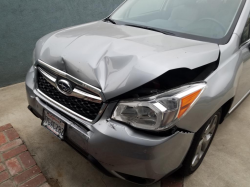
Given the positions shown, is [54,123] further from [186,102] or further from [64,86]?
Answer: [186,102]

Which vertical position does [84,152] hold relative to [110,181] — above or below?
above

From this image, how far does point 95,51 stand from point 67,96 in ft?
1.28

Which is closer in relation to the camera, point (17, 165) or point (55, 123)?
point (55, 123)

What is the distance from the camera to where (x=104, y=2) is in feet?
14.6

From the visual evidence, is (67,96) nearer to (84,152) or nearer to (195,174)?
(84,152)

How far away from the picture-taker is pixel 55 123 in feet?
5.60

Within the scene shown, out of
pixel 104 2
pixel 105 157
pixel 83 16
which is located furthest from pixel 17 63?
pixel 105 157

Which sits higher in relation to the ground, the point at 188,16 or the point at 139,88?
the point at 188,16

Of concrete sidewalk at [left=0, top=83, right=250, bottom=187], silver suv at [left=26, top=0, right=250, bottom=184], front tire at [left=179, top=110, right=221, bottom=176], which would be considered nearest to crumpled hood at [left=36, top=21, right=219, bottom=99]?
silver suv at [left=26, top=0, right=250, bottom=184]

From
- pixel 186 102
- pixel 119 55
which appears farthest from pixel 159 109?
pixel 119 55

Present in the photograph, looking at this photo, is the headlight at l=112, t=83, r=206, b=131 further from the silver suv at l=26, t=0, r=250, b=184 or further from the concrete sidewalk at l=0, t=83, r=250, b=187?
the concrete sidewalk at l=0, t=83, r=250, b=187

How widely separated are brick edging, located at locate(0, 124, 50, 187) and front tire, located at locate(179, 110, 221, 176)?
121 centimetres

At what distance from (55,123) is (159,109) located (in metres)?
0.87

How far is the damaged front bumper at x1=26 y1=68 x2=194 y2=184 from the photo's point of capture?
1.34m
